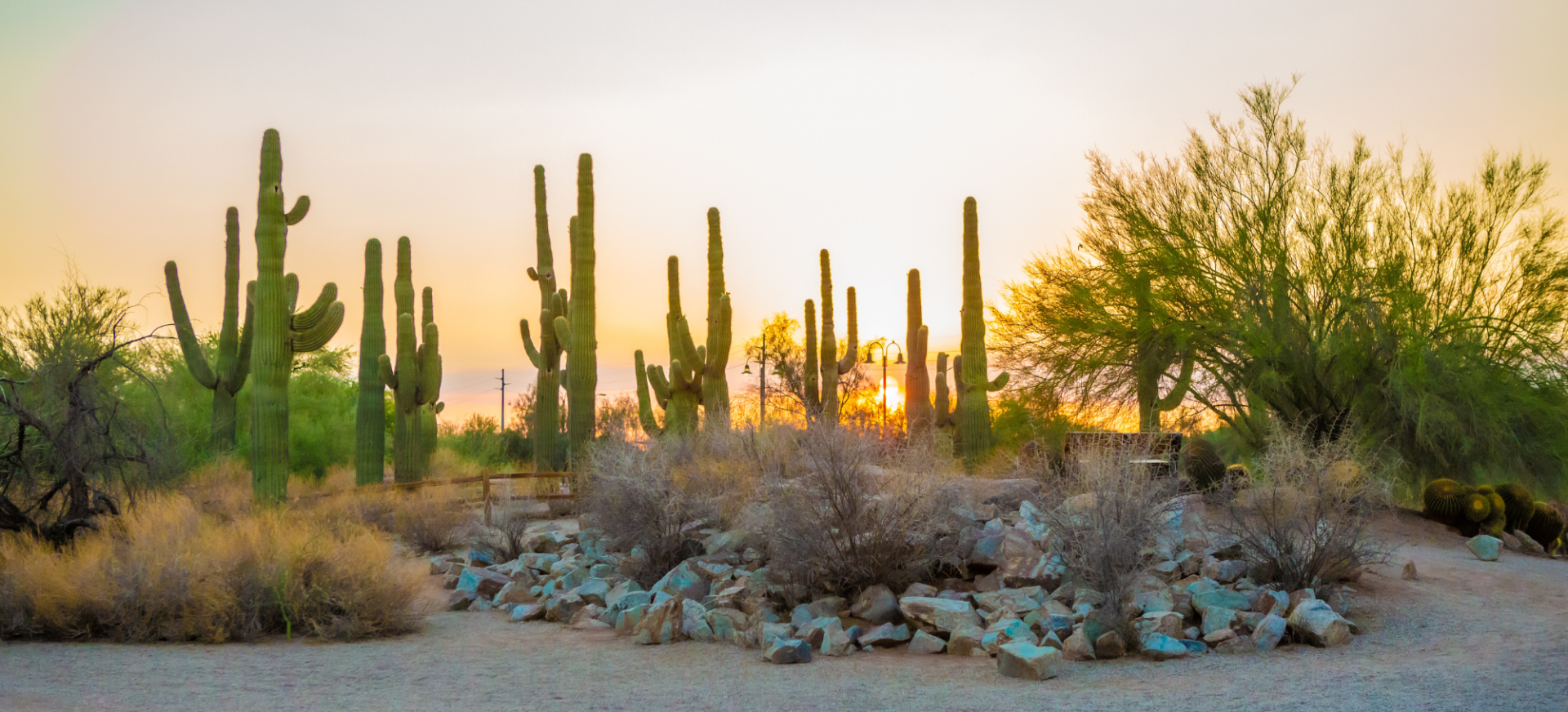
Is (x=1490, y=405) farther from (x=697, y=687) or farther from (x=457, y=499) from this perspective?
(x=457, y=499)

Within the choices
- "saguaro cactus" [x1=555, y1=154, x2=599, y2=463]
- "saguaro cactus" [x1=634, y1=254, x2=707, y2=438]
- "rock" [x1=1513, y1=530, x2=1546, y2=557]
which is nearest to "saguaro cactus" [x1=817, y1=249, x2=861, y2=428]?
"saguaro cactus" [x1=634, y1=254, x2=707, y2=438]

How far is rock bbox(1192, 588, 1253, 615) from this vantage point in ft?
33.0

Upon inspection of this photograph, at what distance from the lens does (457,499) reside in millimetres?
19641

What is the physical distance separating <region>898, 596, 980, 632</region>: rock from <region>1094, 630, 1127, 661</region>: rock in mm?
1150

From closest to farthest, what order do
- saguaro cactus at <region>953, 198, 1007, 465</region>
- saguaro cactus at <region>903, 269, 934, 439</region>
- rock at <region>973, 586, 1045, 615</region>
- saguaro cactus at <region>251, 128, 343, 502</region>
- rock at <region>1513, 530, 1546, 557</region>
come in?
rock at <region>973, 586, 1045, 615</region>, rock at <region>1513, 530, 1546, 557</region>, saguaro cactus at <region>251, 128, 343, 502</region>, saguaro cactus at <region>953, 198, 1007, 465</region>, saguaro cactus at <region>903, 269, 934, 439</region>

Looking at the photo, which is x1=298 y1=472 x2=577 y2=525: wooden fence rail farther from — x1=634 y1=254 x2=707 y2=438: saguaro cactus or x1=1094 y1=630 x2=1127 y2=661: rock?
x1=1094 y1=630 x2=1127 y2=661: rock

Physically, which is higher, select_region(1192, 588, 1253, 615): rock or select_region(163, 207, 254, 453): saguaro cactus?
select_region(163, 207, 254, 453): saguaro cactus

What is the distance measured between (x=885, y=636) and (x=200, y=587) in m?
6.29

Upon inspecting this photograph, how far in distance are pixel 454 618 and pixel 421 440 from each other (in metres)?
12.1

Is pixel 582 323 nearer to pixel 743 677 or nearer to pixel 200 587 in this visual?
pixel 200 587

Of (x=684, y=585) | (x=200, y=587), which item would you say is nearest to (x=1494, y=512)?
(x=684, y=585)

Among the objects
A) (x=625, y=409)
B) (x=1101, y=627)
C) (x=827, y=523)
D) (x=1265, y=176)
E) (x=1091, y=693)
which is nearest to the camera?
(x=1091, y=693)

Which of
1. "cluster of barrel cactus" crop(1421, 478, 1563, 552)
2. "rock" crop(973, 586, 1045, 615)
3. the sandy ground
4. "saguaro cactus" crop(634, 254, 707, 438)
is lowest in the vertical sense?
the sandy ground

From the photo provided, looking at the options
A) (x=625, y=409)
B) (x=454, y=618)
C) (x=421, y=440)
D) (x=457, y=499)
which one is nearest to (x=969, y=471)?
(x=457, y=499)
